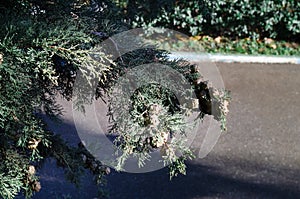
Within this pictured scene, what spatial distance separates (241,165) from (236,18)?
4420mm

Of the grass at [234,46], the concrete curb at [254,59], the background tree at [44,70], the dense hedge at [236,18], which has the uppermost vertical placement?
the background tree at [44,70]

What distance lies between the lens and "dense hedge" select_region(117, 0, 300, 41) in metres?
9.09

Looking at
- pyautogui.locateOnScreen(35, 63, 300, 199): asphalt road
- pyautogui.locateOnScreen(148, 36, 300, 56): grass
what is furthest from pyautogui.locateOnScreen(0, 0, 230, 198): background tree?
pyautogui.locateOnScreen(148, 36, 300, 56): grass

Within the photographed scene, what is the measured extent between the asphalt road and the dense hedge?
197 centimetres

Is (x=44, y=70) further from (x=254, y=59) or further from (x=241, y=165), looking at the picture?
(x=254, y=59)

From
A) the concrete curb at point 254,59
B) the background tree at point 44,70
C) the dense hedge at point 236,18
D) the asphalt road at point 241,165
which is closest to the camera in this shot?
the background tree at point 44,70

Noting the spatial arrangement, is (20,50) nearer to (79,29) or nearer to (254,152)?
(79,29)

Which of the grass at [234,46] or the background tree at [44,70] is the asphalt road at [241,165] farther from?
the background tree at [44,70]

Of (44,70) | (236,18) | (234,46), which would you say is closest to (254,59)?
(234,46)

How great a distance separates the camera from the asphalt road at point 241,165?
488 cm

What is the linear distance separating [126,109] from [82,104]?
0.87 ft

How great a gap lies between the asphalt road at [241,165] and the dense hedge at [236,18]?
197 centimetres

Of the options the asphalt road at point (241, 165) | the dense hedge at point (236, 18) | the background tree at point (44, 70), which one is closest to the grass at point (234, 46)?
the dense hedge at point (236, 18)

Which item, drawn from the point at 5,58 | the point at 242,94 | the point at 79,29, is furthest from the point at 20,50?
the point at 242,94
